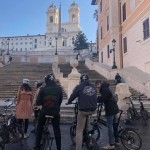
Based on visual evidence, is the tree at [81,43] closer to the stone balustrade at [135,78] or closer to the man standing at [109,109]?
the stone balustrade at [135,78]

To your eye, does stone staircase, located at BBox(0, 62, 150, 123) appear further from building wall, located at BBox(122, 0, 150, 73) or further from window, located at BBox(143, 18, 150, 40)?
window, located at BBox(143, 18, 150, 40)

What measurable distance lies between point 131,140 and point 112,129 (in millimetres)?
529

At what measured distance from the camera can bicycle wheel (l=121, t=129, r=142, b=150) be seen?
22.7ft

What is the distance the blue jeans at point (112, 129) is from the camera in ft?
23.4

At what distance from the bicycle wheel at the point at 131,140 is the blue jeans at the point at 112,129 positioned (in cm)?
27

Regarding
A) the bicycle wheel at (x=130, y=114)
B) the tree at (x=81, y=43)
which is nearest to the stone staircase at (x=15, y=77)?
the bicycle wheel at (x=130, y=114)

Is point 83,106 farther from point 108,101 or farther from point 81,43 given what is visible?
point 81,43

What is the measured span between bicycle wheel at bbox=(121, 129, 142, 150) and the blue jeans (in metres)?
0.27

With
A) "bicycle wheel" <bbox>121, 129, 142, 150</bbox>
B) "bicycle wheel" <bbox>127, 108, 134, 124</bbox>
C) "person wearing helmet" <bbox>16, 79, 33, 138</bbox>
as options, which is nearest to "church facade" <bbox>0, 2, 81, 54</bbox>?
"bicycle wheel" <bbox>127, 108, 134, 124</bbox>

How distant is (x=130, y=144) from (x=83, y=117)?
1541 millimetres

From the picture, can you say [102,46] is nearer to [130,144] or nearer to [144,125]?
[144,125]

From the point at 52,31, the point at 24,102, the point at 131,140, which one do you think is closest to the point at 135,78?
the point at 24,102

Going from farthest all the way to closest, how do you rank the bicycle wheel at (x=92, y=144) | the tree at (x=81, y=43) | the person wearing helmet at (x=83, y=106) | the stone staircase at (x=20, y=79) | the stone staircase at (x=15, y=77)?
the tree at (x=81, y=43)
the stone staircase at (x=15, y=77)
the stone staircase at (x=20, y=79)
the person wearing helmet at (x=83, y=106)
the bicycle wheel at (x=92, y=144)

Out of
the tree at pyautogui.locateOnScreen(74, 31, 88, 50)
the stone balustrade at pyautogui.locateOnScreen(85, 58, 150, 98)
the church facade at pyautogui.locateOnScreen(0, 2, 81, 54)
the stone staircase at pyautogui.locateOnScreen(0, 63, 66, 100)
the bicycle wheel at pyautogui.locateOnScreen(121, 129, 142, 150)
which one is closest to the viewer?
the bicycle wheel at pyautogui.locateOnScreen(121, 129, 142, 150)
